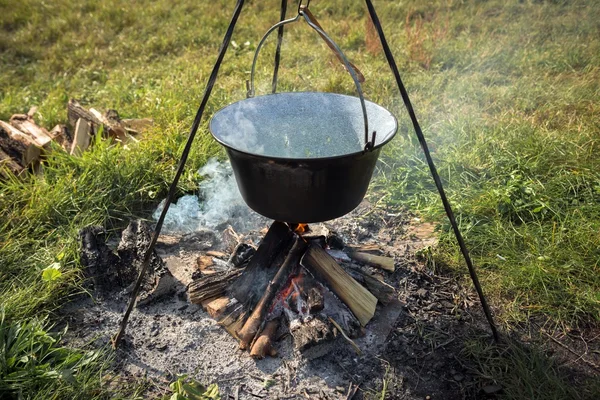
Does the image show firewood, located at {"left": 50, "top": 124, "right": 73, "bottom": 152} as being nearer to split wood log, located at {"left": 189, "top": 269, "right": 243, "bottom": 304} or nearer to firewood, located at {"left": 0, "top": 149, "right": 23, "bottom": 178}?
firewood, located at {"left": 0, "top": 149, "right": 23, "bottom": 178}

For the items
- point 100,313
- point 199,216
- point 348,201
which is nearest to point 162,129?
point 199,216

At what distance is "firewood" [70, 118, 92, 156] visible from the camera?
3938mm

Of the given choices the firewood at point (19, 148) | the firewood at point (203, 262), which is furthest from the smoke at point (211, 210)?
the firewood at point (19, 148)

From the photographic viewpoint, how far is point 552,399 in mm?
2146

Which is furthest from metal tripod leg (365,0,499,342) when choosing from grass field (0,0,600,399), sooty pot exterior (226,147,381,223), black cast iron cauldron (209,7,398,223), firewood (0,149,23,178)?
firewood (0,149,23,178)

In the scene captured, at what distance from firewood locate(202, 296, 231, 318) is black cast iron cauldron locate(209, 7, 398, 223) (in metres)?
0.65

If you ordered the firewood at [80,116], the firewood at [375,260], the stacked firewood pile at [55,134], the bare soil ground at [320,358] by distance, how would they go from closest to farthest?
the bare soil ground at [320,358] < the firewood at [375,260] < the stacked firewood pile at [55,134] < the firewood at [80,116]

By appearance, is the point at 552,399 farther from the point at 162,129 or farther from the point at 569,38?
the point at 569,38

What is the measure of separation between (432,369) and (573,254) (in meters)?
1.28

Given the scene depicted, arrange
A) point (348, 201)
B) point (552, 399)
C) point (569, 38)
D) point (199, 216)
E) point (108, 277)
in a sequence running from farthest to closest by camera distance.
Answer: point (569, 38) → point (199, 216) → point (108, 277) → point (348, 201) → point (552, 399)

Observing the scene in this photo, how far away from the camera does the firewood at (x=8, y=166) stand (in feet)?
11.5

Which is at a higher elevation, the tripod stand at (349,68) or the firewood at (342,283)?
the tripod stand at (349,68)

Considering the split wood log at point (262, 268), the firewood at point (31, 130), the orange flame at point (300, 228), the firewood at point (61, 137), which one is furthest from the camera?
the firewood at point (61, 137)

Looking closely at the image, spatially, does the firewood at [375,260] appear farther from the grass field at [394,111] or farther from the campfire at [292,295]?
the grass field at [394,111]
